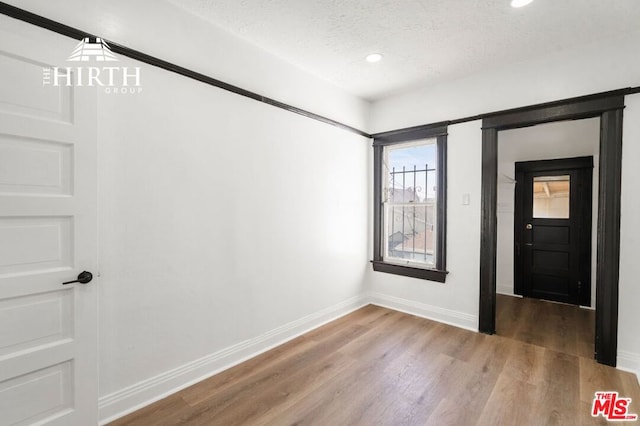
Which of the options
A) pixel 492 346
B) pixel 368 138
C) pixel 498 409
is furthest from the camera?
pixel 368 138

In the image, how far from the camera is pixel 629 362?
2488 millimetres

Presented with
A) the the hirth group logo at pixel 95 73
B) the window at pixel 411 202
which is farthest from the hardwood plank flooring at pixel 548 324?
the the hirth group logo at pixel 95 73

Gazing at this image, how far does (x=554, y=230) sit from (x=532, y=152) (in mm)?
A: 1228

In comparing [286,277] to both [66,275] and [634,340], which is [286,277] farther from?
[634,340]

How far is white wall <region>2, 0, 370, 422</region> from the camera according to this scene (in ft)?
6.31

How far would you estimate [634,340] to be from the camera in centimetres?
249

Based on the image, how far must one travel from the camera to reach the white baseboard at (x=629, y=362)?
96.6 inches

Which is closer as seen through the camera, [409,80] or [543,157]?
[409,80]

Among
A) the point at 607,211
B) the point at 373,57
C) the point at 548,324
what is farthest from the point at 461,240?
the point at 373,57

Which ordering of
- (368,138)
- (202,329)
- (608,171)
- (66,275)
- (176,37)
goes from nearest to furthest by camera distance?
(66,275), (176,37), (202,329), (608,171), (368,138)

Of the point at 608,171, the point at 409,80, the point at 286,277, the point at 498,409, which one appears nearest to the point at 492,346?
the point at 498,409

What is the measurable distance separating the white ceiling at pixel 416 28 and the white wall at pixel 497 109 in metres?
0.16

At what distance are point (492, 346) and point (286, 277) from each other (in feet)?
7.18

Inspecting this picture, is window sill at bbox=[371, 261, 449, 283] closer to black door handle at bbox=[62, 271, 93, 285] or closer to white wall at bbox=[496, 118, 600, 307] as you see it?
white wall at bbox=[496, 118, 600, 307]
